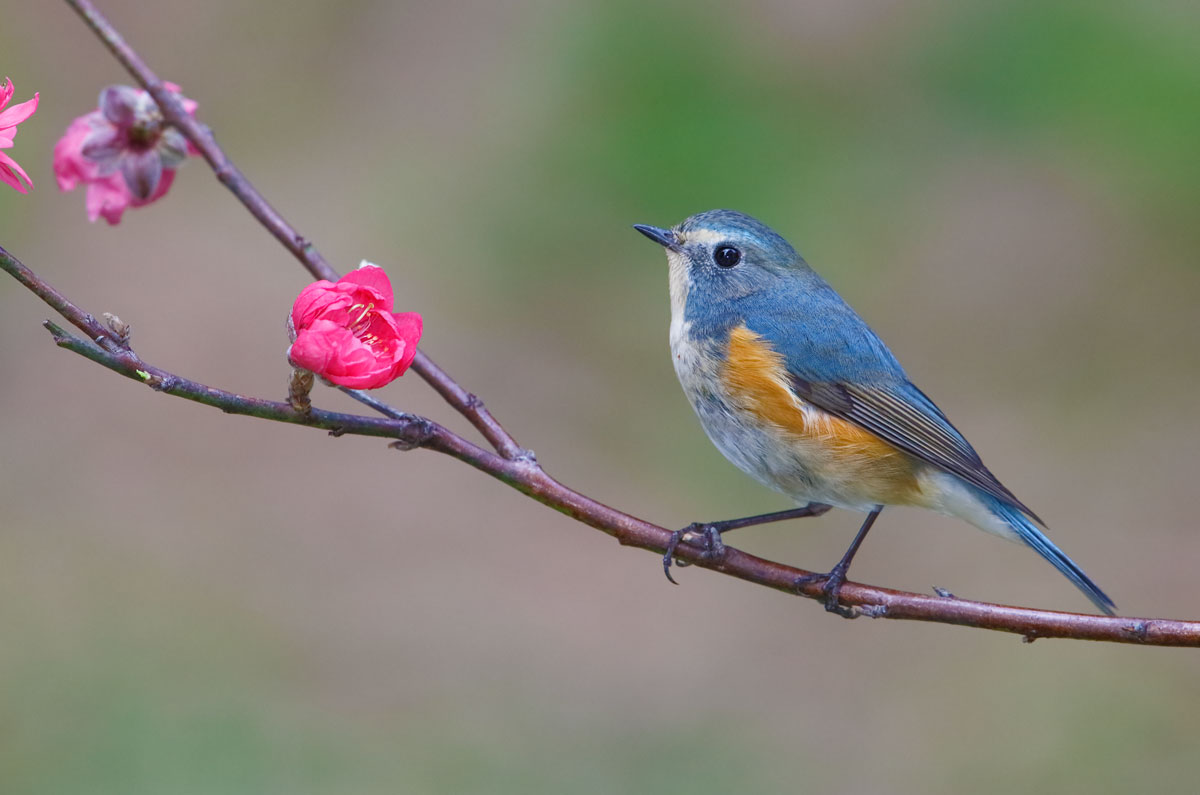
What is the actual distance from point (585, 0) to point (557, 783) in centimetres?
399

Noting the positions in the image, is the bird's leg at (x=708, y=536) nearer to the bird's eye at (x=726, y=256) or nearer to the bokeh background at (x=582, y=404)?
the bird's eye at (x=726, y=256)

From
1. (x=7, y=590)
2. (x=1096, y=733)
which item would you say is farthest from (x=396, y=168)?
(x=1096, y=733)

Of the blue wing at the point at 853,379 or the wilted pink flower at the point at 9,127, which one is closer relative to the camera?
the wilted pink flower at the point at 9,127

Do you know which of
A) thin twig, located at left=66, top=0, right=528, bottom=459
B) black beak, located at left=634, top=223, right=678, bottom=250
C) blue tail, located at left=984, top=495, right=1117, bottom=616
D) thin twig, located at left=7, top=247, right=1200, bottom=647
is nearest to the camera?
thin twig, located at left=7, top=247, right=1200, bottom=647

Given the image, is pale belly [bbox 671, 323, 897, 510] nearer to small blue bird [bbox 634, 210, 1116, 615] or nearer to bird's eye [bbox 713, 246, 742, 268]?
small blue bird [bbox 634, 210, 1116, 615]

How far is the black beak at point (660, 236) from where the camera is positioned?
113 inches

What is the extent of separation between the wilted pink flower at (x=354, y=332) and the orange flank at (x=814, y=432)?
111cm

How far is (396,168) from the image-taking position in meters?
6.55

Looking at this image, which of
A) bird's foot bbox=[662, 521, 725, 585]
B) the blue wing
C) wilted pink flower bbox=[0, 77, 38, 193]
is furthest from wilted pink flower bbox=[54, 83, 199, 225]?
the blue wing

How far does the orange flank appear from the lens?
2688mm

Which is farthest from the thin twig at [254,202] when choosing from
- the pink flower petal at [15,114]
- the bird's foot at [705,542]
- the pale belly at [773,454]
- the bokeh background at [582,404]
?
the bokeh background at [582,404]

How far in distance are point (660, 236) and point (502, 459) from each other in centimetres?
105

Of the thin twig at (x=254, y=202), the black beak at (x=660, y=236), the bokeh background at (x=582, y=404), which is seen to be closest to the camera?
the thin twig at (x=254, y=202)

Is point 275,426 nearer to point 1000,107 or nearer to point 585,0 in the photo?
point 585,0
